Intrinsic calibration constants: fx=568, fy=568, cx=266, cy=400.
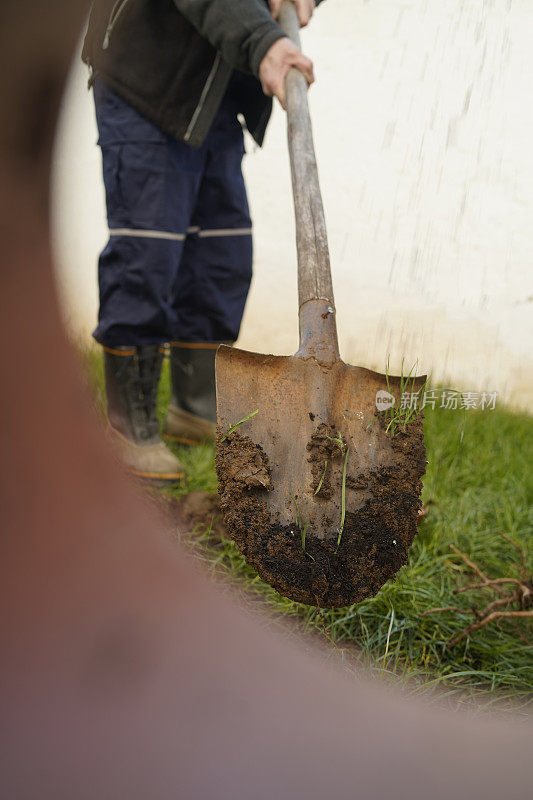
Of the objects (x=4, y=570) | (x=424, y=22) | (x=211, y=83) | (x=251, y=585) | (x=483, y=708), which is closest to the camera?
(x=4, y=570)

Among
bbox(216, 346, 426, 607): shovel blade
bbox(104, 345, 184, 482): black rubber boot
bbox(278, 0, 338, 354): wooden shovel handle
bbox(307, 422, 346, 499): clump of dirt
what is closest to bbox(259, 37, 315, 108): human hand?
bbox(278, 0, 338, 354): wooden shovel handle

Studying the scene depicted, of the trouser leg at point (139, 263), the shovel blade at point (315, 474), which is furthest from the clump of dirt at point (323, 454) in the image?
the trouser leg at point (139, 263)

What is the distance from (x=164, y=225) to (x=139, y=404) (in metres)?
0.58

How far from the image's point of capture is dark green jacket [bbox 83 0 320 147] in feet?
3.58

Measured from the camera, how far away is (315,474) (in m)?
1.00

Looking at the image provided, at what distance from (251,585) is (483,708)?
50 cm

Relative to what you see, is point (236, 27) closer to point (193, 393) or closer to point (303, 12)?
point (303, 12)

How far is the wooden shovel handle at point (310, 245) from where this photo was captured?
3.52ft

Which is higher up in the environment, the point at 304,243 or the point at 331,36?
the point at 331,36

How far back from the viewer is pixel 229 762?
521 mm

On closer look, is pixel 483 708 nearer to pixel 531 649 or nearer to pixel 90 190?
pixel 531 649

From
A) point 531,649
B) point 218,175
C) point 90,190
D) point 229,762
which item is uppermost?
point 218,175

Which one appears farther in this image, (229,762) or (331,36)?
(331,36)

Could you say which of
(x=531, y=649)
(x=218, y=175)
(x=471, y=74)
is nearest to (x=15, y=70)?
(x=471, y=74)
